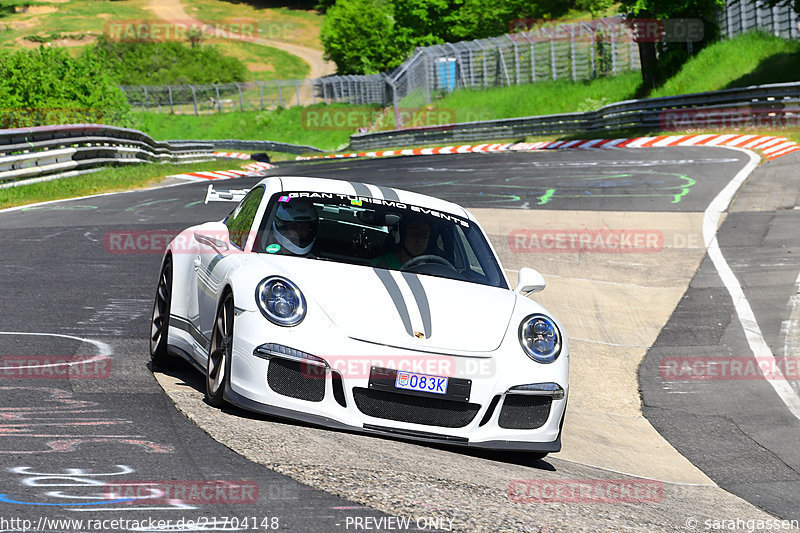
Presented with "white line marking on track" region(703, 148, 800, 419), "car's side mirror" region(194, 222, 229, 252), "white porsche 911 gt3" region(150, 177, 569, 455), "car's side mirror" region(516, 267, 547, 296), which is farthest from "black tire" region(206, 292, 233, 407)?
"white line marking on track" region(703, 148, 800, 419)

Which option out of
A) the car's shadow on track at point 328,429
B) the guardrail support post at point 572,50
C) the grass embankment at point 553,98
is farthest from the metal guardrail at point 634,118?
the car's shadow on track at point 328,429

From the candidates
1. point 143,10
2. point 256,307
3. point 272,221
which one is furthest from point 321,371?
point 143,10

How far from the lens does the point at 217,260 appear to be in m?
6.51

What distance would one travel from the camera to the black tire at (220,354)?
564 centimetres

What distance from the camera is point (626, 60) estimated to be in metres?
49.0

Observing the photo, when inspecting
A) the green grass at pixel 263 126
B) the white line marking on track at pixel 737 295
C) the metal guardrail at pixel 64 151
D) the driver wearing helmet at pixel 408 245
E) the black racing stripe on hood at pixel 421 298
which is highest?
the driver wearing helmet at pixel 408 245

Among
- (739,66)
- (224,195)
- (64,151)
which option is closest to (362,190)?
(224,195)

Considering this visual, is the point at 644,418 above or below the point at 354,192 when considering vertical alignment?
below

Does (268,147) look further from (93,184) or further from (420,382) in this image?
(420,382)

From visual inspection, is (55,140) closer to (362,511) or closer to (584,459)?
(584,459)

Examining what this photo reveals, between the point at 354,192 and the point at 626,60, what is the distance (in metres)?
44.2

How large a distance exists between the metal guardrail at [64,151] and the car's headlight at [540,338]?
15.7m

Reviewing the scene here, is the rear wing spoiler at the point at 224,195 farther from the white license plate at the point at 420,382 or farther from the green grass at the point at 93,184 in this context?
the green grass at the point at 93,184

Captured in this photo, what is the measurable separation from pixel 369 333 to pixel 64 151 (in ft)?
62.3
